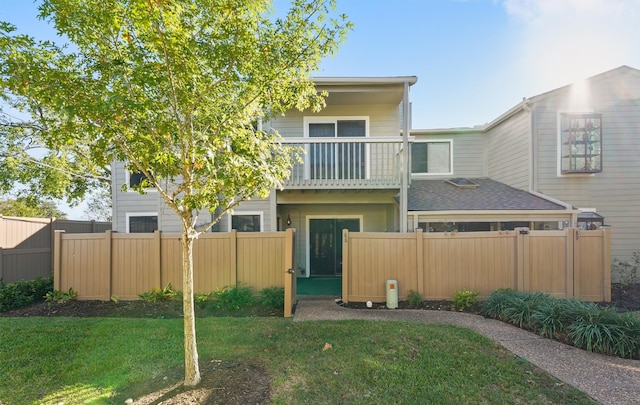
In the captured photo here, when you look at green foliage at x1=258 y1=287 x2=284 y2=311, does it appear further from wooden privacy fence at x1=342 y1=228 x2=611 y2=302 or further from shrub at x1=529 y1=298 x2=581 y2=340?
shrub at x1=529 y1=298 x2=581 y2=340

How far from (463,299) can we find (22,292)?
925cm

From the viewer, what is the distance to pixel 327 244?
1048 cm

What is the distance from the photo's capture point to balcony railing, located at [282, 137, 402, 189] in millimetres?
7977

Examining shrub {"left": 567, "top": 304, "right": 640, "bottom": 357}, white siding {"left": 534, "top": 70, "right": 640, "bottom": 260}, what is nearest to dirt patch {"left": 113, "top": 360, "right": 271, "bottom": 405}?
shrub {"left": 567, "top": 304, "right": 640, "bottom": 357}

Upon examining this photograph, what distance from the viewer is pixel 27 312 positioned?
20.3ft

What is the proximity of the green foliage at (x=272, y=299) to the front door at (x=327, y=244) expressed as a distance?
3.87m

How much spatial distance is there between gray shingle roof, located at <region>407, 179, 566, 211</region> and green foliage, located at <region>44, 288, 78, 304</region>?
8070 mm

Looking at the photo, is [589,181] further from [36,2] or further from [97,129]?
[36,2]

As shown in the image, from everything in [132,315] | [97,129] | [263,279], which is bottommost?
[132,315]

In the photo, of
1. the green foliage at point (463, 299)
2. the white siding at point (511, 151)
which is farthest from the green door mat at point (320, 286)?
the white siding at point (511, 151)

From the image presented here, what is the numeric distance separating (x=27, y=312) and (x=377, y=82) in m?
9.00

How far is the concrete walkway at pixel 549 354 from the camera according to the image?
3.45 m

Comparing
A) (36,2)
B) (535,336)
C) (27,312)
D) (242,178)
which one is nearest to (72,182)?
(27,312)

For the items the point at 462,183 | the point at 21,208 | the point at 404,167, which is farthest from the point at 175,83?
the point at 21,208
